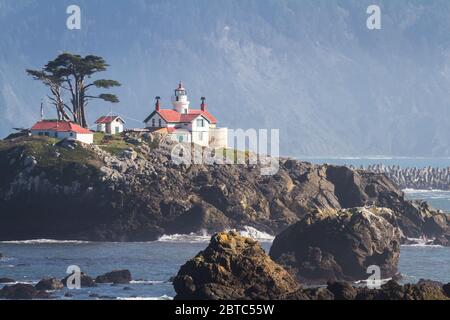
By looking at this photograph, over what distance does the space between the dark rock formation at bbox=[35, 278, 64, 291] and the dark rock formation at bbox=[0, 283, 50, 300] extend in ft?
6.81

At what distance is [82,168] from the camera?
5979 inches

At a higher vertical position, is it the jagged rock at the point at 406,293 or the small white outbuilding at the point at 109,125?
A: the small white outbuilding at the point at 109,125

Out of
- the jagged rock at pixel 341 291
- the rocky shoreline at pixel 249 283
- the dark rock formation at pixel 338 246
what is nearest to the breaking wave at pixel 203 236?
the dark rock formation at pixel 338 246

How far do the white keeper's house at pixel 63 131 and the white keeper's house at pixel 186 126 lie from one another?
1223 centimetres

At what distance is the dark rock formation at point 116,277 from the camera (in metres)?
113

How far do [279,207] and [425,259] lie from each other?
2533cm

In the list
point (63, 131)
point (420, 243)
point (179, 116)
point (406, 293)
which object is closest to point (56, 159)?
point (63, 131)

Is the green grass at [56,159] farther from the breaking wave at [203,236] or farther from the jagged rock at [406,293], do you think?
the jagged rock at [406,293]

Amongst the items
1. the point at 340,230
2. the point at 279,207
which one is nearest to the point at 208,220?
the point at 279,207

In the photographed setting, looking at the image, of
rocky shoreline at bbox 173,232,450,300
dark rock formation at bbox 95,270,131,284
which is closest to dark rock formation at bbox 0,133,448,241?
dark rock formation at bbox 95,270,131,284

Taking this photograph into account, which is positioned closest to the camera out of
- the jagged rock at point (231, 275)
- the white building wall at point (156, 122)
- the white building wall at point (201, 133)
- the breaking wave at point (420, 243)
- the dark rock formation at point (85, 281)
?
the jagged rock at point (231, 275)

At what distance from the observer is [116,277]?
11356 centimetres

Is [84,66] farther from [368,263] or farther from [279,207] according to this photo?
[368,263]

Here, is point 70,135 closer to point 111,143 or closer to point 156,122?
point 111,143
